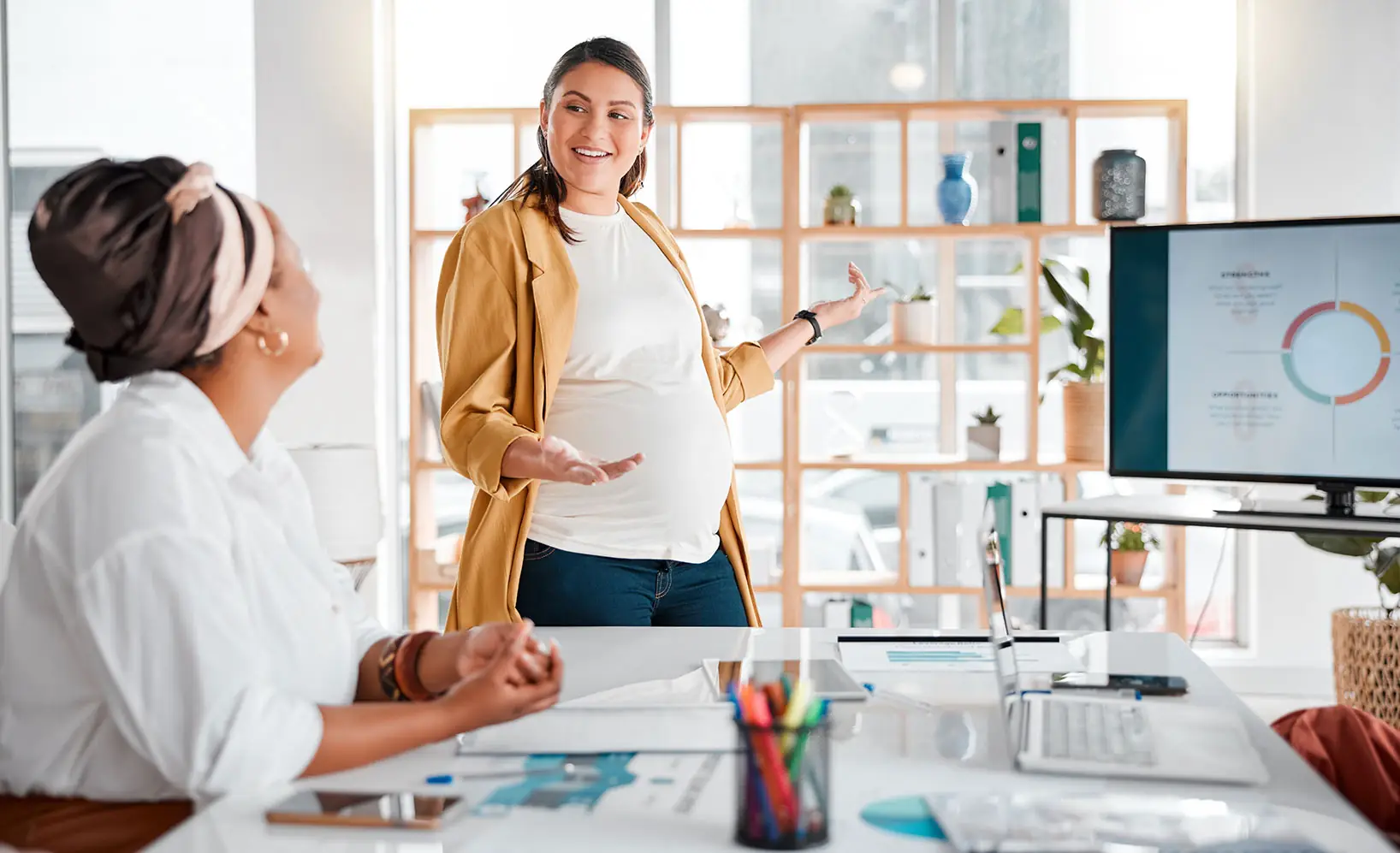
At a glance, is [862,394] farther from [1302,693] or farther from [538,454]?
[538,454]

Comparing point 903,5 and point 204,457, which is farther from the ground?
point 903,5

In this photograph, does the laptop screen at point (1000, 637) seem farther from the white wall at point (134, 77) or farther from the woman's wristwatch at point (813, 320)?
the white wall at point (134, 77)

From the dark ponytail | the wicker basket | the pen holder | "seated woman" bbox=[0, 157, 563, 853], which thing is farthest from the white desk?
"seated woman" bbox=[0, 157, 563, 853]

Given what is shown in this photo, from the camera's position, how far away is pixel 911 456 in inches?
157

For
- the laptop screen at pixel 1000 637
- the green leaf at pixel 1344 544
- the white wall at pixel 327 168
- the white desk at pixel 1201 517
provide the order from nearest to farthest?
1. the laptop screen at pixel 1000 637
2. the white desk at pixel 1201 517
3. the green leaf at pixel 1344 544
4. the white wall at pixel 327 168

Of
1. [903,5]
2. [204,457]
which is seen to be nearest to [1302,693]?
[903,5]

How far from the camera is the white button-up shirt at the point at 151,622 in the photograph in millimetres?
932

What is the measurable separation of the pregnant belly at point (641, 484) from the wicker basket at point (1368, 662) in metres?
2.22

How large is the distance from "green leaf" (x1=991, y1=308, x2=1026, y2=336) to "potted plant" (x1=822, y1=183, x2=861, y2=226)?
0.59 metres

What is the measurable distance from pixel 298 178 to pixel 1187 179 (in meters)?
3.03

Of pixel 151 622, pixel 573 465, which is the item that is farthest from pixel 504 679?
pixel 573 465

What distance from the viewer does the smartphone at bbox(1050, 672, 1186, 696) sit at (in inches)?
52.6

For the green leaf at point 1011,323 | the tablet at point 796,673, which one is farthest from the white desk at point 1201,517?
the tablet at point 796,673

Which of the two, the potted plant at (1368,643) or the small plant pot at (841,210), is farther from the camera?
the small plant pot at (841,210)
